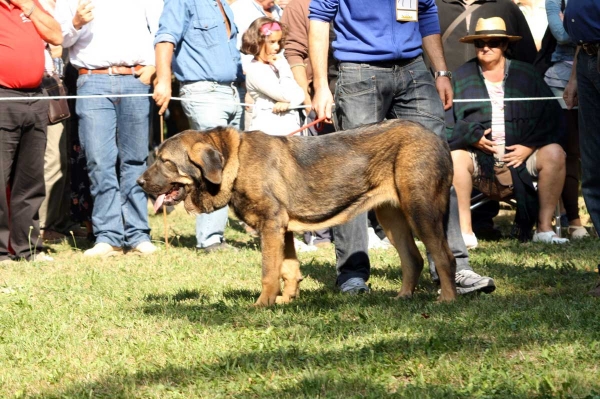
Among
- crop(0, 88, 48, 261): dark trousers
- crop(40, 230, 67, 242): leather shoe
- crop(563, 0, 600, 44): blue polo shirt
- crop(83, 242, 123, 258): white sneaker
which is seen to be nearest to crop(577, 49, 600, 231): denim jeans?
crop(563, 0, 600, 44): blue polo shirt

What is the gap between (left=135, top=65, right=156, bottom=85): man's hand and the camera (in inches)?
375

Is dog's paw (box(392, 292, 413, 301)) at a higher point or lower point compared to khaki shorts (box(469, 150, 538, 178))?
lower

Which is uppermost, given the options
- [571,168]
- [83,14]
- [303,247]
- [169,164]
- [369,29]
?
[83,14]

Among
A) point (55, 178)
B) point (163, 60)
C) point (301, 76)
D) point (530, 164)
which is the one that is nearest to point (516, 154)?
point (530, 164)

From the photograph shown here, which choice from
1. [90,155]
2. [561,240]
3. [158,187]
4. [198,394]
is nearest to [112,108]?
[90,155]

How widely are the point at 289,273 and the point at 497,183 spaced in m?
3.92

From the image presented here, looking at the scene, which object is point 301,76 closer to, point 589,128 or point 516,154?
point 516,154

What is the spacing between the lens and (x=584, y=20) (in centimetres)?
622

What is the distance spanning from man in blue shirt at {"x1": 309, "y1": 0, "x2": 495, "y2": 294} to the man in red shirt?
3.27 metres

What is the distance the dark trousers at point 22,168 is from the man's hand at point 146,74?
3.31 ft

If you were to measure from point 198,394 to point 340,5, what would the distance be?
10.7 ft

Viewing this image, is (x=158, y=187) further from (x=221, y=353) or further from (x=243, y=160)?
(x=221, y=353)

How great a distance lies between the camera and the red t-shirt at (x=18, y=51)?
860 cm

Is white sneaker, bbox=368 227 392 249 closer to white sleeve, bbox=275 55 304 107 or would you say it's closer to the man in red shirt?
white sleeve, bbox=275 55 304 107
